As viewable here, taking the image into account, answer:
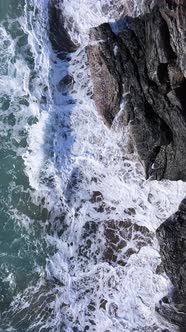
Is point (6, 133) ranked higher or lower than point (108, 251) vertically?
higher

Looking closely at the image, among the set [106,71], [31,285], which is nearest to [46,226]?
[31,285]

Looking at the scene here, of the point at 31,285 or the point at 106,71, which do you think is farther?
the point at 31,285

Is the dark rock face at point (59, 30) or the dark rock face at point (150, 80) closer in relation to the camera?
the dark rock face at point (150, 80)

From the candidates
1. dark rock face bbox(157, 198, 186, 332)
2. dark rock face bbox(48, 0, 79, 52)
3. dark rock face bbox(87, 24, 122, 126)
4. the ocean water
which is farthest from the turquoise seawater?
dark rock face bbox(157, 198, 186, 332)

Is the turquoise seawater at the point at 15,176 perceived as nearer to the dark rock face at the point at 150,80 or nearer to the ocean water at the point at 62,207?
the ocean water at the point at 62,207

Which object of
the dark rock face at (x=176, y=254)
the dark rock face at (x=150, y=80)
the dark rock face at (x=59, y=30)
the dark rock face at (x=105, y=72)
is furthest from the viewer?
the dark rock face at (x=59, y=30)

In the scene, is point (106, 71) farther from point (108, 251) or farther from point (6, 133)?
point (108, 251)

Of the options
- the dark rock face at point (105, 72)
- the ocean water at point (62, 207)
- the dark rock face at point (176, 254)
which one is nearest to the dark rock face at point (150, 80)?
the dark rock face at point (105, 72)
